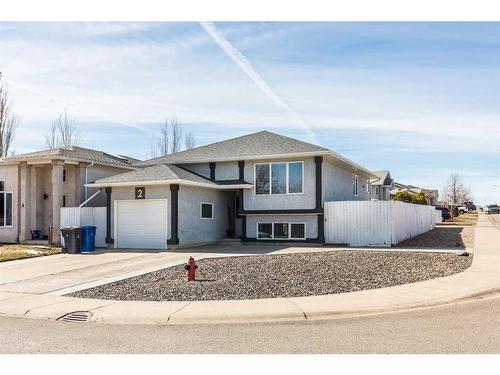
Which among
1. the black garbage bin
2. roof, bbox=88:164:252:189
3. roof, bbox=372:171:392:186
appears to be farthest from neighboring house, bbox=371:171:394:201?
the black garbage bin

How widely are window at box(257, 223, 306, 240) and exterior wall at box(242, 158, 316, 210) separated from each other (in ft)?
3.10

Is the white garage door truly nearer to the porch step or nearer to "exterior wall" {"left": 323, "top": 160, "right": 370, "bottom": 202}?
the porch step

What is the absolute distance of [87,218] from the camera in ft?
78.9

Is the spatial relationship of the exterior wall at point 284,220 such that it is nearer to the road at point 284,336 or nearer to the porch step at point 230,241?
the porch step at point 230,241

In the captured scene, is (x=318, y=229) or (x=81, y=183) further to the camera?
(x=81, y=183)

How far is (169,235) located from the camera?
22062 mm

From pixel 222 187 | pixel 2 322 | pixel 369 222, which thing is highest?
pixel 222 187

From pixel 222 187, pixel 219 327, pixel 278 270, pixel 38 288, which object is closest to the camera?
pixel 219 327

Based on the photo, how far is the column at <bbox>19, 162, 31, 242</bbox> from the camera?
83.1ft

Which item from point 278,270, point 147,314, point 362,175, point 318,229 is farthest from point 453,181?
point 147,314

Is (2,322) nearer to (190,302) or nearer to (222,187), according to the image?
(190,302)

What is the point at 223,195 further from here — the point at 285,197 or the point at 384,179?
the point at 384,179

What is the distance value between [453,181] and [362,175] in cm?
6000

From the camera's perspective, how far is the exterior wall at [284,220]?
23.4 meters
